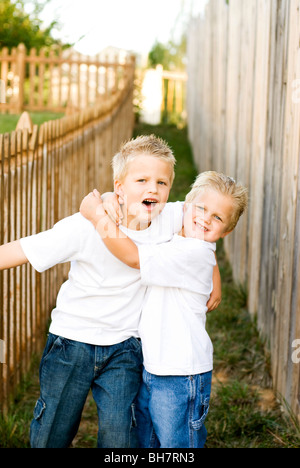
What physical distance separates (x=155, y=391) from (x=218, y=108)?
5172mm

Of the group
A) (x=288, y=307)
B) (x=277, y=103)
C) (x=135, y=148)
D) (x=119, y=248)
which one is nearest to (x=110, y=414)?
(x=119, y=248)

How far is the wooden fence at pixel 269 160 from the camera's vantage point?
10.2 ft

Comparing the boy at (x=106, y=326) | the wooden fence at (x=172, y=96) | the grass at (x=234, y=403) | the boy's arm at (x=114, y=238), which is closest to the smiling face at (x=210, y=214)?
the boy at (x=106, y=326)

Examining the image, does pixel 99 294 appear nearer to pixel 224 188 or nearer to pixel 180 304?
pixel 180 304

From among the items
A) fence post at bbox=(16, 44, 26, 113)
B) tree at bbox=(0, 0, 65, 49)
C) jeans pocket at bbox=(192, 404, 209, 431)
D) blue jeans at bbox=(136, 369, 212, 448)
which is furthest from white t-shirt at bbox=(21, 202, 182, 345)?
tree at bbox=(0, 0, 65, 49)

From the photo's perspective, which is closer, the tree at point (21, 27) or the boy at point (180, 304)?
the boy at point (180, 304)

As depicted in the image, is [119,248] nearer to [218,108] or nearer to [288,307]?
[288,307]

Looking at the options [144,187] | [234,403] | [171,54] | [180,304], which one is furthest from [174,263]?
[171,54]

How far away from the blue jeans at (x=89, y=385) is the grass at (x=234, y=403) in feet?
2.07

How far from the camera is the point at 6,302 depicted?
128 inches

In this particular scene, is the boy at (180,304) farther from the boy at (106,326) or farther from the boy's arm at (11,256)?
the boy's arm at (11,256)

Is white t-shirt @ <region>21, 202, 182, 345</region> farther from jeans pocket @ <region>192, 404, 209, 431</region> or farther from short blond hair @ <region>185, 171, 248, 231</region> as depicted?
jeans pocket @ <region>192, 404, 209, 431</region>

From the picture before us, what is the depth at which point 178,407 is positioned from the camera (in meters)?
2.28

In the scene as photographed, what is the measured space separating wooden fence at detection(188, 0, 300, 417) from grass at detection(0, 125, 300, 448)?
13 cm
